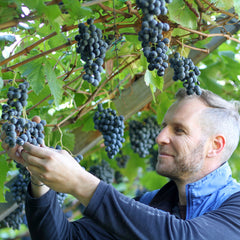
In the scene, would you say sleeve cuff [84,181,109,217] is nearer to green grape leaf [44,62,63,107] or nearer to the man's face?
green grape leaf [44,62,63,107]

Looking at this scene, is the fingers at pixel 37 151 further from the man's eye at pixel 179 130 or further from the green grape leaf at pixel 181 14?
the man's eye at pixel 179 130

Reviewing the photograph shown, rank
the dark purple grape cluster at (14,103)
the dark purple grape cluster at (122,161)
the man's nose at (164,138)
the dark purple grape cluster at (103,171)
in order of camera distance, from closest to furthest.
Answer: the dark purple grape cluster at (14,103) → the man's nose at (164,138) → the dark purple grape cluster at (103,171) → the dark purple grape cluster at (122,161)

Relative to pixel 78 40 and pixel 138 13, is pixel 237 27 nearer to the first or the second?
pixel 138 13

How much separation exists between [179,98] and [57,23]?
40.9 inches

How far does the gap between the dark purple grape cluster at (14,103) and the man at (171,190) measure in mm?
114

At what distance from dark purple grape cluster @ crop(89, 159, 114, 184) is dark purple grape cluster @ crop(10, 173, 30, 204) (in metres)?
0.85

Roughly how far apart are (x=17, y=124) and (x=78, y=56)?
0.79 m

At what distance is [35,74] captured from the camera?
1451mm

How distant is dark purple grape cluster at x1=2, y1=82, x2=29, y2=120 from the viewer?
1174 mm

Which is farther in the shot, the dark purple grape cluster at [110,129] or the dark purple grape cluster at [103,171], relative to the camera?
the dark purple grape cluster at [103,171]

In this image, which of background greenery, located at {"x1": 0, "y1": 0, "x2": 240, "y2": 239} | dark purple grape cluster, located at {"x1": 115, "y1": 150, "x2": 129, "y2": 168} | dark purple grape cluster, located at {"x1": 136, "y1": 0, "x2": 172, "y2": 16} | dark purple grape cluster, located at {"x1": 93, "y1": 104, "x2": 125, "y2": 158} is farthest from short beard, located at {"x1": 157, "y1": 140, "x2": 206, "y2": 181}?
dark purple grape cluster, located at {"x1": 115, "y1": 150, "x2": 129, "y2": 168}

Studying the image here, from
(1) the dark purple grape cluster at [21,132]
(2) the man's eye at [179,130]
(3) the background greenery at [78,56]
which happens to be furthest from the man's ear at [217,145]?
(1) the dark purple grape cluster at [21,132]

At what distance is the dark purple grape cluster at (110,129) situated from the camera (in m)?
1.81

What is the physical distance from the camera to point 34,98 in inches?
71.2
